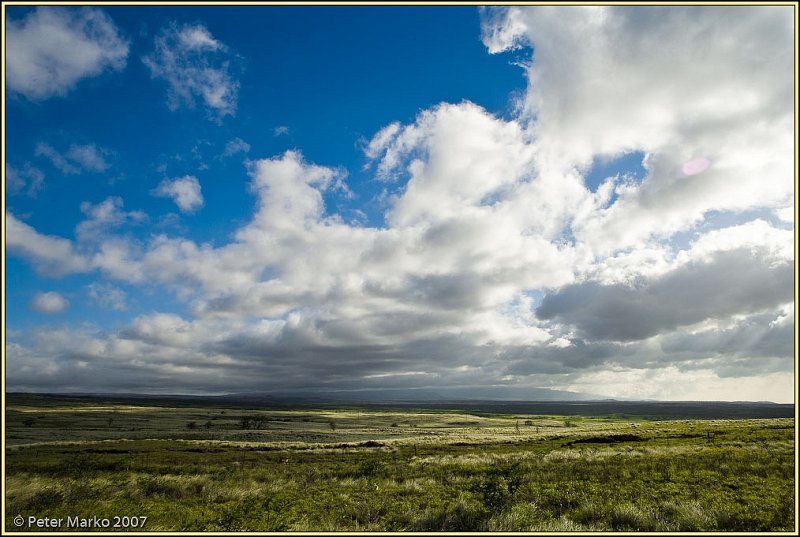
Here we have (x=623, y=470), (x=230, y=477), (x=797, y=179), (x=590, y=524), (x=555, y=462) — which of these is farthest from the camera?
(x=555, y=462)

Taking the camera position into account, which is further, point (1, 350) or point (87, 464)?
point (87, 464)

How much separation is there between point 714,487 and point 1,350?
2949 cm

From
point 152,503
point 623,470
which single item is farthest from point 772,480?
point 152,503

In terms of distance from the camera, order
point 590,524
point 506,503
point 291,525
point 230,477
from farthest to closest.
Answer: point 230,477
point 506,503
point 291,525
point 590,524

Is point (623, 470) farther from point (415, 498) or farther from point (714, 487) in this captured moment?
point (415, 498)

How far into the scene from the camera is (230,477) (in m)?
27.0

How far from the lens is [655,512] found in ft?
51.8

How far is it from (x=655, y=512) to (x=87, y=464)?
127ft

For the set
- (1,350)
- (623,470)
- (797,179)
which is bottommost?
(623,470)

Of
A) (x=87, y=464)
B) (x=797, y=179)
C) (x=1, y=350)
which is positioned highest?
(x=797, y=179)

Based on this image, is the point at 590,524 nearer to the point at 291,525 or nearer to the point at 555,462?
the point at 291,525

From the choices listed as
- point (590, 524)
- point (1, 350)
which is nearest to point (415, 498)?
point (590, 524)

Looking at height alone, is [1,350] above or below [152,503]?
above


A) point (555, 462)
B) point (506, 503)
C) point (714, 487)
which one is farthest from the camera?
point (555, 462)
